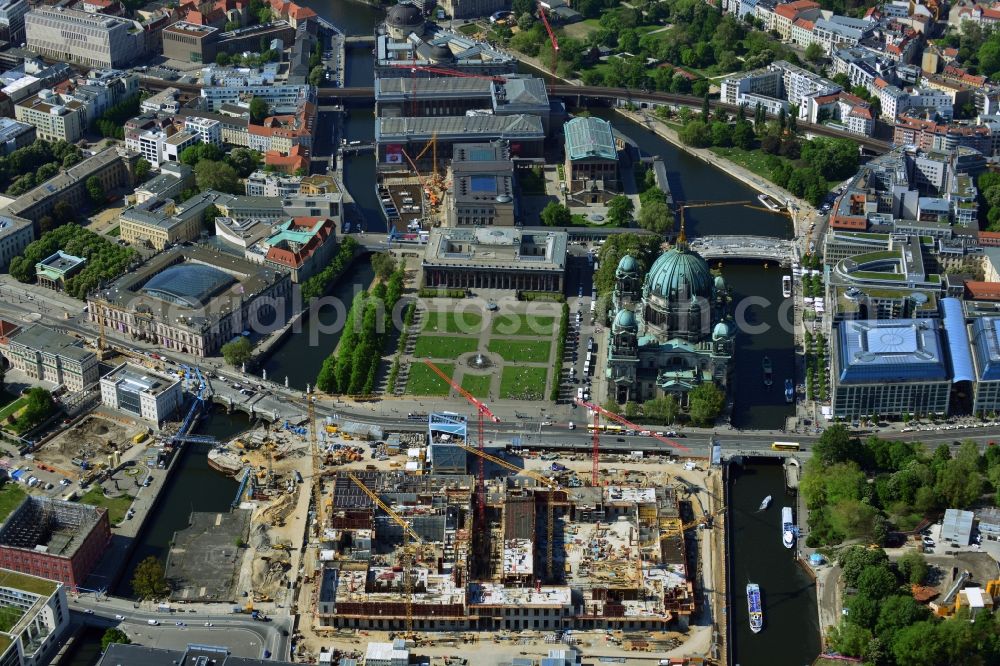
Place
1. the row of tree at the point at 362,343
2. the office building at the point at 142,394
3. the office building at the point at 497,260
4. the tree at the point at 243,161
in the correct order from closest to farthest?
1. the office building at the point at 142,394
2. the row of tree at the point at 362,343
3. the office building at the point at 497,260
4. the tree at the point at 243,161

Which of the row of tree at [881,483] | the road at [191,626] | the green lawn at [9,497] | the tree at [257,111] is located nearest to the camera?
the road at [191,626]

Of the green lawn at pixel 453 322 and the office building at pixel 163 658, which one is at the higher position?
the green lawn at pixel 453 322

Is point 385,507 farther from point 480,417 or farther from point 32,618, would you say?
point 32,618

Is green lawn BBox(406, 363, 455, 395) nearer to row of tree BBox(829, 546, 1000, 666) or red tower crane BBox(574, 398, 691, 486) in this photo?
red tower crane BBox(574, 398, 691, 486)

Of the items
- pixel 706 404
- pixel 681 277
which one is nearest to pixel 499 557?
pixel 706 404

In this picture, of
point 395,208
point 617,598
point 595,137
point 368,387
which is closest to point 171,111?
point 395,208

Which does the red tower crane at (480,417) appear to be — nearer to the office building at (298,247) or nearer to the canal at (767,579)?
the canal at (767,579)

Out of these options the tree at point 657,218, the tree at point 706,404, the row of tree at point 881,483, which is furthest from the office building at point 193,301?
the row of tree at point 881,483
